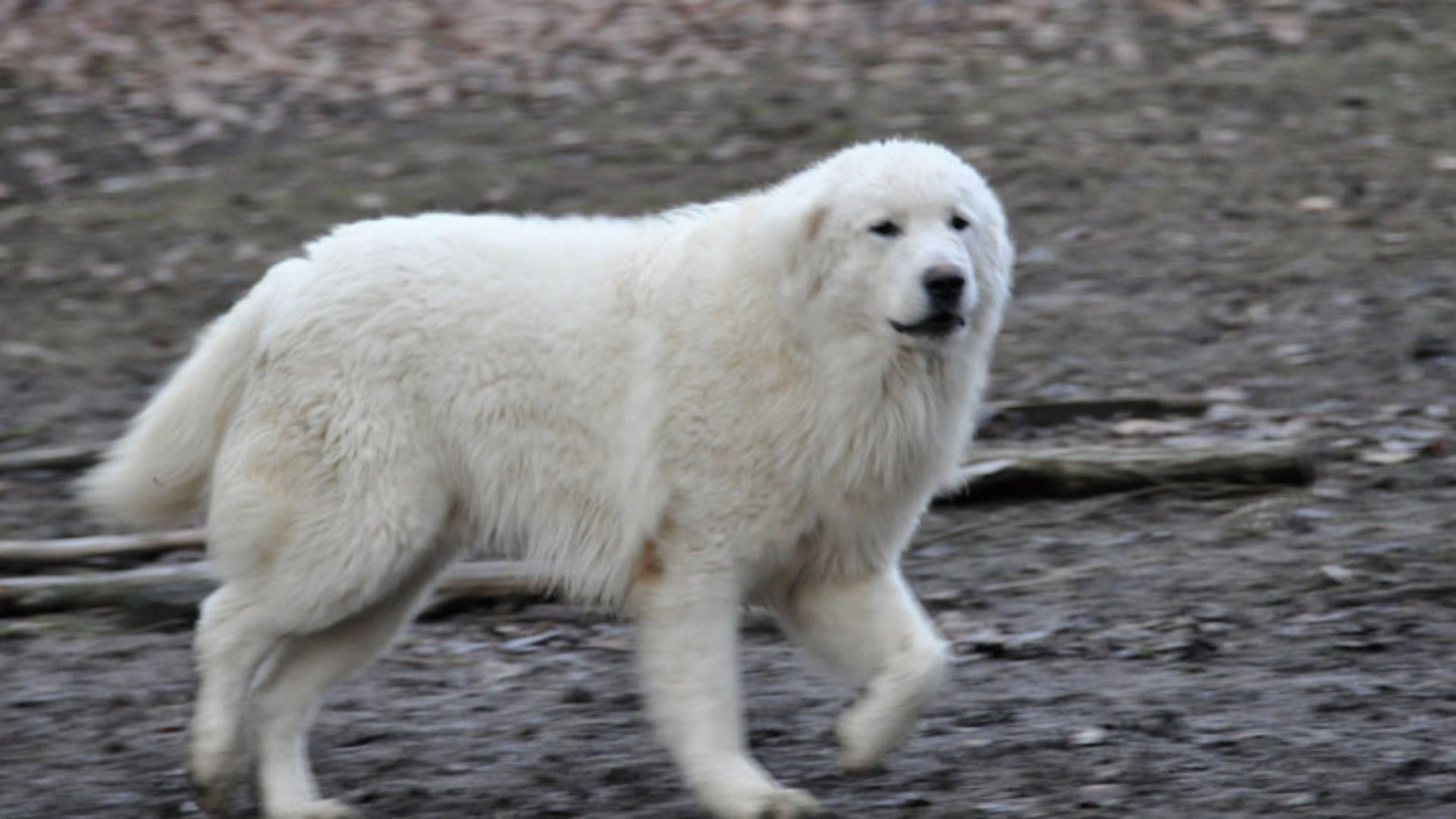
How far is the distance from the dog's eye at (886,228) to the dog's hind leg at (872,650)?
83 cm

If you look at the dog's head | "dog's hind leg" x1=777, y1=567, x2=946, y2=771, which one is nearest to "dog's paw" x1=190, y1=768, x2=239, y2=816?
"dog's hind leg" x1=777, y1=567, x2=946, y2=771

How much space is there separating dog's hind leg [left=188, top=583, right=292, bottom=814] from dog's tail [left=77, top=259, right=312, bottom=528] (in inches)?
17.3

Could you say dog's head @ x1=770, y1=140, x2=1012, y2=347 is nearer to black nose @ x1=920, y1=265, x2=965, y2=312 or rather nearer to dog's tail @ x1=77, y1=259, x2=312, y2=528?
black nose @ x1=920, y1=265, x2=965, y2=312

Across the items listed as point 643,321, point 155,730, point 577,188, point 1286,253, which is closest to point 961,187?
→ point 643,321

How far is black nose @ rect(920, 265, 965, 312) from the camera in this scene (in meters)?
4.33

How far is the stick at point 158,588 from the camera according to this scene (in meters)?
6.26

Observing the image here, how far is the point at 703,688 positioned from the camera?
176 inches

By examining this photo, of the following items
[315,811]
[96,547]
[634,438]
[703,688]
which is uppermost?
[634,438]

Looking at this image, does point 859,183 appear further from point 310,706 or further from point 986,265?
point 310,706

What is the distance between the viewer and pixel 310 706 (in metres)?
4.85

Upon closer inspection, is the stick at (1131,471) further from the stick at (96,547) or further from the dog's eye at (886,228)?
the stick at (96,547)

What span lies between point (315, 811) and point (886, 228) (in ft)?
6.45

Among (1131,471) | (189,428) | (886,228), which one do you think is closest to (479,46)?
(1131,471)

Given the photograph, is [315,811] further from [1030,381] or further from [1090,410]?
[1030,381]
